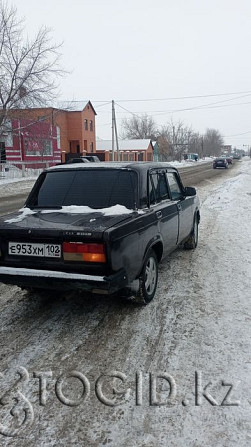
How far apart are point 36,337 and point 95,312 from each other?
30.6 inches

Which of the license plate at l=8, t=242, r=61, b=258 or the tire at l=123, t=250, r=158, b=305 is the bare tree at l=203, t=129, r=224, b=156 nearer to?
the tire at l=123, t=250, r=158, b=305

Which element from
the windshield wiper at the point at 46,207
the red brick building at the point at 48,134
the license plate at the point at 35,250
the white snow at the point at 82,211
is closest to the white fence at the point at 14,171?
the red brick building at the point at 48,134

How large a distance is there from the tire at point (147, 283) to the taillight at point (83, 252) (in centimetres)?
73

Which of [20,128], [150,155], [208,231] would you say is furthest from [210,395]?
[150,155]

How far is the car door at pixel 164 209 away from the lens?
4648 mm

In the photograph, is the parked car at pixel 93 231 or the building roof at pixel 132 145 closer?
the parked car at pixel 93 231

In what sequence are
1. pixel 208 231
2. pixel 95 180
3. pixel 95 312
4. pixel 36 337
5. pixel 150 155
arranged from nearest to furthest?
1. pixel 36 337
2. pixel 95 312
3. pixel 95 180
4. pixel 208 231
5. pixel 150 155

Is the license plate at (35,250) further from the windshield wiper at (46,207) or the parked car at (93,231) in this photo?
the windshield wiper at (46,207)

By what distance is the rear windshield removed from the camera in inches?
169

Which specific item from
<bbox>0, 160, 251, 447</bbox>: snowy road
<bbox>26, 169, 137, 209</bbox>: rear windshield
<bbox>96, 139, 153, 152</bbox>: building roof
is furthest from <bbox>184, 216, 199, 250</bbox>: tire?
<bbox>96, 139, 153, 152</bbox>: building roof

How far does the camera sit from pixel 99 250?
11.1 feet

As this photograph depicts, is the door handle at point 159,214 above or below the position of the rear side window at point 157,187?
below

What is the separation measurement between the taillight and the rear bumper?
0.16 m

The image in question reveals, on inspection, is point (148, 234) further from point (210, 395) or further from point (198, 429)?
point (198, 429)
